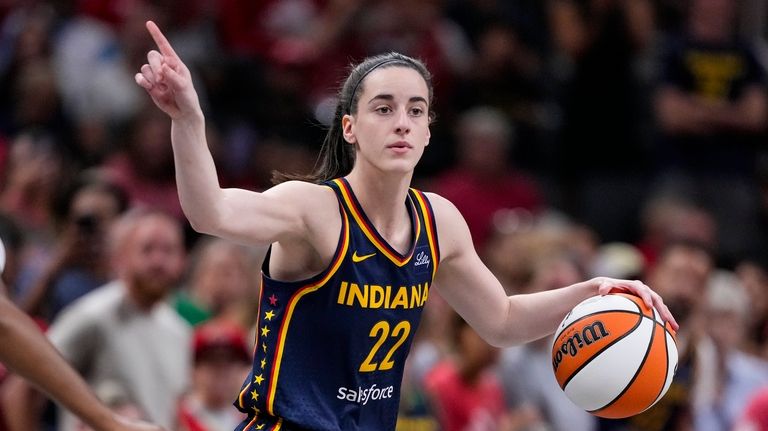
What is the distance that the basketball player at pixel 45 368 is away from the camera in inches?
175

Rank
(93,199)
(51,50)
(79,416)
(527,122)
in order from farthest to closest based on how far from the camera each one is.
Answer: (527,122) < (51,50) < (93,199) < (79,416)

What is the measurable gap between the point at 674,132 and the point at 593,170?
0.81 meters

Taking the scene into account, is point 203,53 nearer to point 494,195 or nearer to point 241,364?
point 494,195

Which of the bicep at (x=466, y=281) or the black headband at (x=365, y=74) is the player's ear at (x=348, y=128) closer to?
the black headband at (x=365, y=74)

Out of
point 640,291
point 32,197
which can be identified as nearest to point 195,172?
point 640,291

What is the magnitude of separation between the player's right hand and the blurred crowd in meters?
4.25

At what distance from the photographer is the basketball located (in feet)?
17.1

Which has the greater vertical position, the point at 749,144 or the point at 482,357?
the point at 749,144

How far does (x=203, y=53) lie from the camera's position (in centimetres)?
1266

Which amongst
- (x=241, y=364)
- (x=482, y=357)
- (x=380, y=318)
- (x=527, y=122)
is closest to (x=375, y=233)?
(x=380, y=318)

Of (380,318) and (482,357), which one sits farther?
(482,357)

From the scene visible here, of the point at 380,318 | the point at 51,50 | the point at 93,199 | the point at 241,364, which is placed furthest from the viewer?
the point at 51,50

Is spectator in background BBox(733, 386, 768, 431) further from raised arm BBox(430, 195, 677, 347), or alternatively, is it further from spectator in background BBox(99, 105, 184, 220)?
spectator in background BBox(99, 105, 184, 220)

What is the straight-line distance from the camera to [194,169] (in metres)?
4.42
